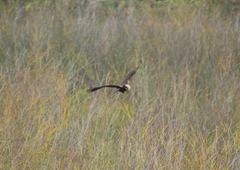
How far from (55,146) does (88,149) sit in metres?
0.17

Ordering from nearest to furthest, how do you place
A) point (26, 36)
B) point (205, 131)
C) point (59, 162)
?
point (59, 162) → point (205, 131) → point (26, 36)

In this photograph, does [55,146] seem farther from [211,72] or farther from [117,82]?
[211,72]

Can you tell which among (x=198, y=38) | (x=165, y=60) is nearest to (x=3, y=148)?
(x=165, y=60)

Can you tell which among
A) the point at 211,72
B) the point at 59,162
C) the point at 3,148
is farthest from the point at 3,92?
the point at 211,72

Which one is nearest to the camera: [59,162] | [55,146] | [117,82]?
[59,162]

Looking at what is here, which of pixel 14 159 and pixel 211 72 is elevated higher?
pixel 211 72

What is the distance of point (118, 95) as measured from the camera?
3.58 metres

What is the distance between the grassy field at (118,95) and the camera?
2.55m

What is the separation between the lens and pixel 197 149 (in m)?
2.67

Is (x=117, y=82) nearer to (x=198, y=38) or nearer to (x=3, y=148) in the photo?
(x=198, y=38)

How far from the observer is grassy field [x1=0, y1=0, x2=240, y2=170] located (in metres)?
2.55

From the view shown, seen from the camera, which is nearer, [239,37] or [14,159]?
[14,159]

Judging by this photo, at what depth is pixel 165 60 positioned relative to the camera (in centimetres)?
420

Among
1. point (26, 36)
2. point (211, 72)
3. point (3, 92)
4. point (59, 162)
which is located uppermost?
point (26, 36)
